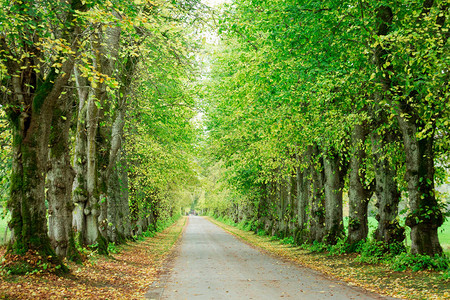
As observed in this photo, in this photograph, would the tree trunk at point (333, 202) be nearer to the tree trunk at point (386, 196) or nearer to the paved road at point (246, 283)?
the tree trunk at point (386, 196)

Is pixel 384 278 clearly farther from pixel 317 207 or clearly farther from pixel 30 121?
pixel 30 121

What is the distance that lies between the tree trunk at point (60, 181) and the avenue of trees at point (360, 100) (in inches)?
212

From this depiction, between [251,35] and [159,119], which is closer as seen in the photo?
[251,35]

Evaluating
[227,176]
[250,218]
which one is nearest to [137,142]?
[227,176]

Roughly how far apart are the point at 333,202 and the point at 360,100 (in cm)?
736

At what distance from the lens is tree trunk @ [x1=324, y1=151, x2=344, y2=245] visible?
19.0m

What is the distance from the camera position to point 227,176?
110ft

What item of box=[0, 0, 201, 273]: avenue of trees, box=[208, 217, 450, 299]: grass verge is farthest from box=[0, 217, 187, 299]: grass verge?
box=[208, 217, 450, 299]: grass verge

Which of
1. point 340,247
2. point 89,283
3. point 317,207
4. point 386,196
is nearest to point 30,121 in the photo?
point 89,283

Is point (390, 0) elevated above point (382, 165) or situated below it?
above

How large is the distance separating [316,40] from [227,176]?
69.0 feet

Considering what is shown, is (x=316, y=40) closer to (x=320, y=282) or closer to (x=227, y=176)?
(x=320, y=282)

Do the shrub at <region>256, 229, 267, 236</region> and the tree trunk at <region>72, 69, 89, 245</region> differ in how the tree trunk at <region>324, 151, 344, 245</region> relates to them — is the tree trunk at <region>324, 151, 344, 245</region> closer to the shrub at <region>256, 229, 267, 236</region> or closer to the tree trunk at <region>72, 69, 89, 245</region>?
the tree trunk at <region>72, 69, 89, 245</region>

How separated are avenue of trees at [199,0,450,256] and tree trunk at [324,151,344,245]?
47 mm
